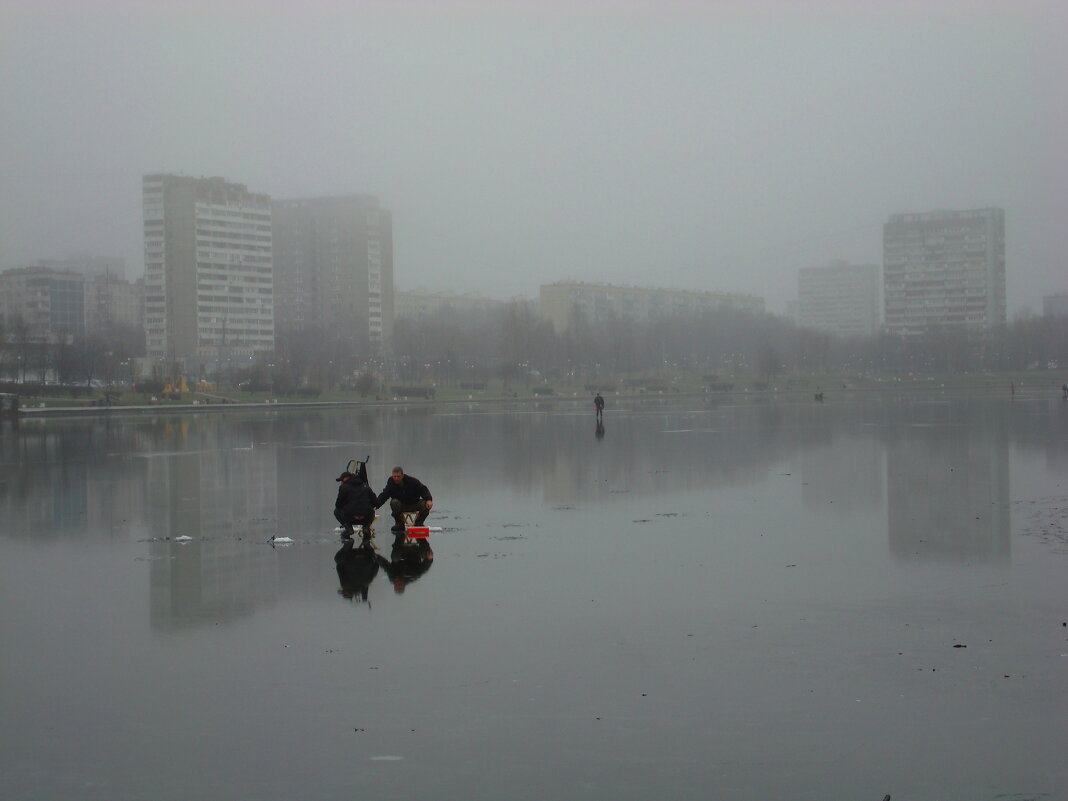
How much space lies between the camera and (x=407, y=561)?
43.5ft

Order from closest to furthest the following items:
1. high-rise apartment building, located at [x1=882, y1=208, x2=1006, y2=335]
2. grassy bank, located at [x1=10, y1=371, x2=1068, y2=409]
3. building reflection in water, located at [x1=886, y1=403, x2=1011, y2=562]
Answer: building reflection in water, located at [x1=886, y1=403, x2=1011, y2=562] < grassy bank, located at [x1=10, y1=371, x2=1068, y2=409] < high-rise apartment building, located at [x1=882, y1=208, x2=1006, y2=335]

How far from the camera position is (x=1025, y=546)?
43.9 ft

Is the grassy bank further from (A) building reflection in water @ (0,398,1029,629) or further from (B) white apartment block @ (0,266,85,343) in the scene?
(B) white apartment block @ (0,266,85,343)

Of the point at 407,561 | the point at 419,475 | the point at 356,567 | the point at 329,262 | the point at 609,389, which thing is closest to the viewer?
the point at 356,567

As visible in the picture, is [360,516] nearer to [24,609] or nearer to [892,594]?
[24,609]

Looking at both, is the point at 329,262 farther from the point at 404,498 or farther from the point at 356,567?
the point at 356,567

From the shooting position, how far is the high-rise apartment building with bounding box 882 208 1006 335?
186812 mm

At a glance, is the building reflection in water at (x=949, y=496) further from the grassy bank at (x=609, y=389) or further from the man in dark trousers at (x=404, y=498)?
the grassy bank at (x=609, y=389)

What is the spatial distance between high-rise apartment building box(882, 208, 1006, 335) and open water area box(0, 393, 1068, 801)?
17713cm

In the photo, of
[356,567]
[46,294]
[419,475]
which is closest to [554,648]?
[356,567]

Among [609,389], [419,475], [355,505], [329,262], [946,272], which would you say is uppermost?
[329,262]

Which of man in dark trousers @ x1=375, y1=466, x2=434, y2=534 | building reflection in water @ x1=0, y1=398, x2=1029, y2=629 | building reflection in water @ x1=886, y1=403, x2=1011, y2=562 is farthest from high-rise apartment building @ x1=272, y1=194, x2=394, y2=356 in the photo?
man in dark trousers @ x1=375, y1=466, x2=434, y2=534

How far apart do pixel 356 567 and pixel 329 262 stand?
513 ft

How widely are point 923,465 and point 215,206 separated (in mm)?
123909
